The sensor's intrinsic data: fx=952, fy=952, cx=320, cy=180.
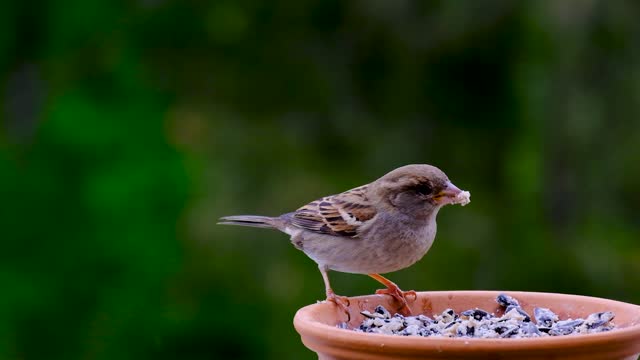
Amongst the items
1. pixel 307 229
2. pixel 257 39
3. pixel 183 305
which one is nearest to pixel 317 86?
pixel 257 39

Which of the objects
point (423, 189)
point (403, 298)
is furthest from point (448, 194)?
point (403, 298)

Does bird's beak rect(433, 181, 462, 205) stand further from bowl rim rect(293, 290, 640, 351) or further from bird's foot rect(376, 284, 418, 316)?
bowl rim rect(293, 290, 640, 351)

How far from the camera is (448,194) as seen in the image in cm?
297

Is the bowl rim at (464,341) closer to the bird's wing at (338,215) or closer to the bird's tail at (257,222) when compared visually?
the bird's wing at (338,215)

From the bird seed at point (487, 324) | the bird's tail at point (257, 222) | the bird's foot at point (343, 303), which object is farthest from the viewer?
the bird's tail at point (257, 222)

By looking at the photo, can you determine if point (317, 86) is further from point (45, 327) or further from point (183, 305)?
point (45, 327)

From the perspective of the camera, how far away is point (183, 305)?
5.40m

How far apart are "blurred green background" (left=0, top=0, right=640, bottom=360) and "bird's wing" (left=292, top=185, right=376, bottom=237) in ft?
6.15

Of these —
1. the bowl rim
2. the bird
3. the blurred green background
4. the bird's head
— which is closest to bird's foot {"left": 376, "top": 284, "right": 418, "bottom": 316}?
the bird

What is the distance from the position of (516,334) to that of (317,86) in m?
3.46

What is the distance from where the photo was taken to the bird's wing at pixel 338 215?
317 cm

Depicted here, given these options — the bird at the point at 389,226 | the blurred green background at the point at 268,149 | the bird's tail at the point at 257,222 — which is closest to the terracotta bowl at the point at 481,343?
the bird at the point at 389,226

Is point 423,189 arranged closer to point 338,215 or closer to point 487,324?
point 338,215

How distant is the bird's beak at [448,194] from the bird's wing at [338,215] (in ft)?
0.82
